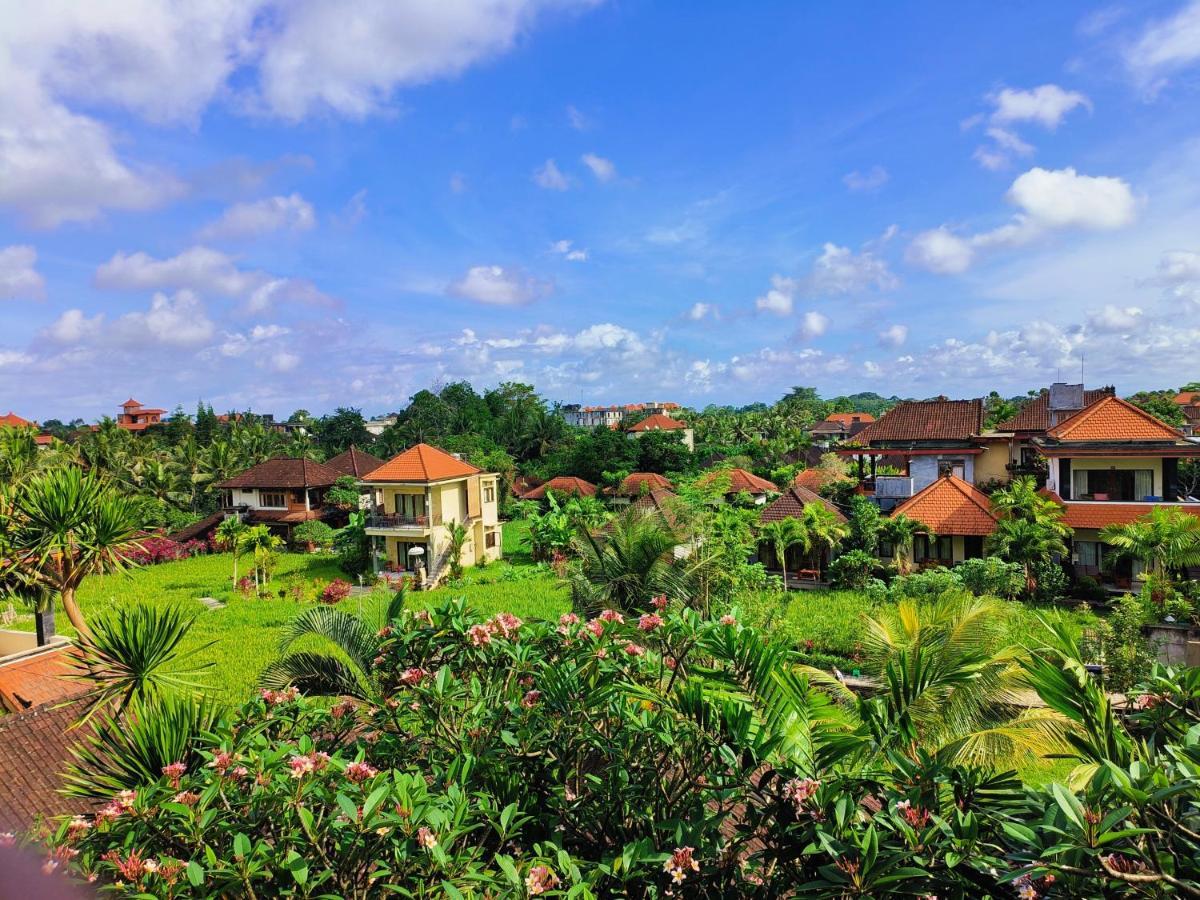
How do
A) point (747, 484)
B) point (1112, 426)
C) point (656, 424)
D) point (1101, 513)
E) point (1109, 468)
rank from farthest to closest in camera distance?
point (656, 424), point (747, 484), point (1109, 468), point (1112, 426), point (1101, 513)

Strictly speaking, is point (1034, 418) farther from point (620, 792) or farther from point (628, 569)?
point (620, 792)

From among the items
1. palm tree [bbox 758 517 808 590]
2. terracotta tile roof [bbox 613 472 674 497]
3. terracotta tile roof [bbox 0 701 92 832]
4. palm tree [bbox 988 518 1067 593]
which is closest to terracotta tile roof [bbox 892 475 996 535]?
palm tree [bbox 988 518 1067 593]

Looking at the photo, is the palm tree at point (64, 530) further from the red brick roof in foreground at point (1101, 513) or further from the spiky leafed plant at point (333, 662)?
the red brick roof in foreground at point (1101, 513)

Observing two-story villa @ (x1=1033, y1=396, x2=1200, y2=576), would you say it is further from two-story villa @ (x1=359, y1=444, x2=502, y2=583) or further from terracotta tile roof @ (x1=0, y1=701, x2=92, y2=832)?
terracotta tile roof @ (x1=0, y1=701, x2=92, y2=832)

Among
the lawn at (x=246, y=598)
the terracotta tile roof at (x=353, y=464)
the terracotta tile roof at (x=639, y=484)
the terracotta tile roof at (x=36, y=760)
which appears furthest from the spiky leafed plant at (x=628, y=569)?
the terracotta tile roof at (x=353, y=464)

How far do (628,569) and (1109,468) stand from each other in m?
15.8

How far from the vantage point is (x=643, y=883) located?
4.07 m

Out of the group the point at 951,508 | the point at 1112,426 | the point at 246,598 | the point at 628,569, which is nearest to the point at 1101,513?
the point at 1112,426

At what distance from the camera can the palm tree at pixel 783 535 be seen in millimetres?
22375

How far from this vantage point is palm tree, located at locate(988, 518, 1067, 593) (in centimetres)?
1928

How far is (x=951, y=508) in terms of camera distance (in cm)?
2225

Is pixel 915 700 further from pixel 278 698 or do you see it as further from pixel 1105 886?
pixel 278 698

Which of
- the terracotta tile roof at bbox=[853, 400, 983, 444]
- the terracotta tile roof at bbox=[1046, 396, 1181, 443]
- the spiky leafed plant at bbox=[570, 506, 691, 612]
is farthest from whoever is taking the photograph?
the terracotta tile roof at bbox=[853, 400, 983, 444]

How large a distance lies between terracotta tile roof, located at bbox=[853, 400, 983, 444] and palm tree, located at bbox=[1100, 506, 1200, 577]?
7.57m
